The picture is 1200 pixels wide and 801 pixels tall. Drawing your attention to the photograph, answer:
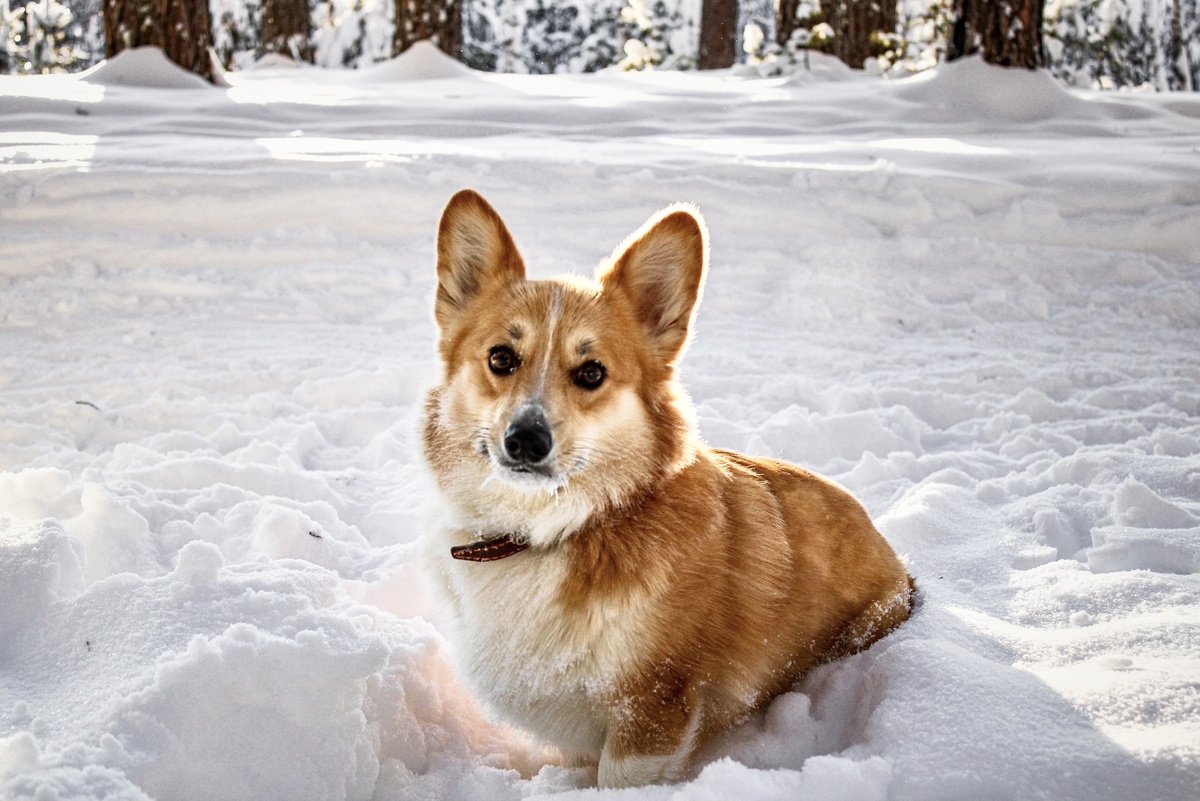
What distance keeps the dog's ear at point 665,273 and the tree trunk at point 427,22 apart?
975cm

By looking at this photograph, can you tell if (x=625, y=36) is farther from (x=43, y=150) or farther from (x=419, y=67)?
(x=43, y=150)

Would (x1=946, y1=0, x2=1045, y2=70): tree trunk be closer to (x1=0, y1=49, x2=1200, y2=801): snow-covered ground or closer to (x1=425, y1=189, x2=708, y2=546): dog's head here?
(x1=0, y1=49, x2=1200, y2=801): snow-covered ground

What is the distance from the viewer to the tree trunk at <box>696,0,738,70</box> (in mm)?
16016

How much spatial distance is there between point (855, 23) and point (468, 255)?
1208cm

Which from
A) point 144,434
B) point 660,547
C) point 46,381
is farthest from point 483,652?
point 46,381

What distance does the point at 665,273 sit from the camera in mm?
2855

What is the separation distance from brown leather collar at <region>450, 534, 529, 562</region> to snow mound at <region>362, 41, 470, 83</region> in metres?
9.49

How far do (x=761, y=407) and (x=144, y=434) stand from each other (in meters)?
3.05

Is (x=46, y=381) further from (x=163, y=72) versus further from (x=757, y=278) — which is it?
(x=163, y=72)

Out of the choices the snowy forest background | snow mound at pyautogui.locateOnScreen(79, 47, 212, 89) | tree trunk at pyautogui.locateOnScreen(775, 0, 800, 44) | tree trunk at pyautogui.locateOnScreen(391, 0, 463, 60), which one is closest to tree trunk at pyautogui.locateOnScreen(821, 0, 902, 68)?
the snowy forest background

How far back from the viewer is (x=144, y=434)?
4.31m

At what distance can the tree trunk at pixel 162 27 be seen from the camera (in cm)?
899

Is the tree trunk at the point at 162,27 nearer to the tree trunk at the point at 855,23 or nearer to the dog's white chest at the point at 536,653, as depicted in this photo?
the tree trunk at the point at 855,23

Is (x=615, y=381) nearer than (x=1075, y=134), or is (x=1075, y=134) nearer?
(x=615, y=381)
